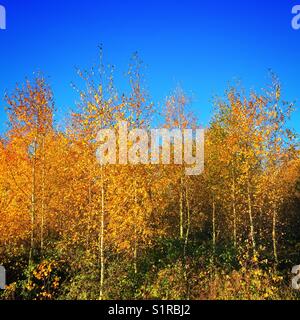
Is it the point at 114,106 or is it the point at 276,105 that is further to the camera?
the point at 276,105

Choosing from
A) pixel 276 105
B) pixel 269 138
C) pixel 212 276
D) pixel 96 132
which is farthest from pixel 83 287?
pixel 276 105

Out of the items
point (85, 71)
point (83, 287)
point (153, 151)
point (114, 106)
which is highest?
point (85, 71)

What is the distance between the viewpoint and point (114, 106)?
47.3ft

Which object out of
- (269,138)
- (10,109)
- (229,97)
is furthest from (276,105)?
(10,109)

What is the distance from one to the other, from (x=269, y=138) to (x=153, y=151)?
240 inches

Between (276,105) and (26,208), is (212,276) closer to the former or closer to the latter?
(276,105)

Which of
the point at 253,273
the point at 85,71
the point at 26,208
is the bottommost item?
the point at 253,273

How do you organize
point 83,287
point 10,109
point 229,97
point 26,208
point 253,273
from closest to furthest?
point 253,273
point 83,287
point 10,109
point 26,208
point 229,97

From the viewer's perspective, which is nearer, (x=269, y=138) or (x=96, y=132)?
(x=96, y=132)

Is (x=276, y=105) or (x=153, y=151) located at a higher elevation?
(x=276, y=105)

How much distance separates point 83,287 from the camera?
48.1 ft

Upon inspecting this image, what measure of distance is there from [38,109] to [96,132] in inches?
222
